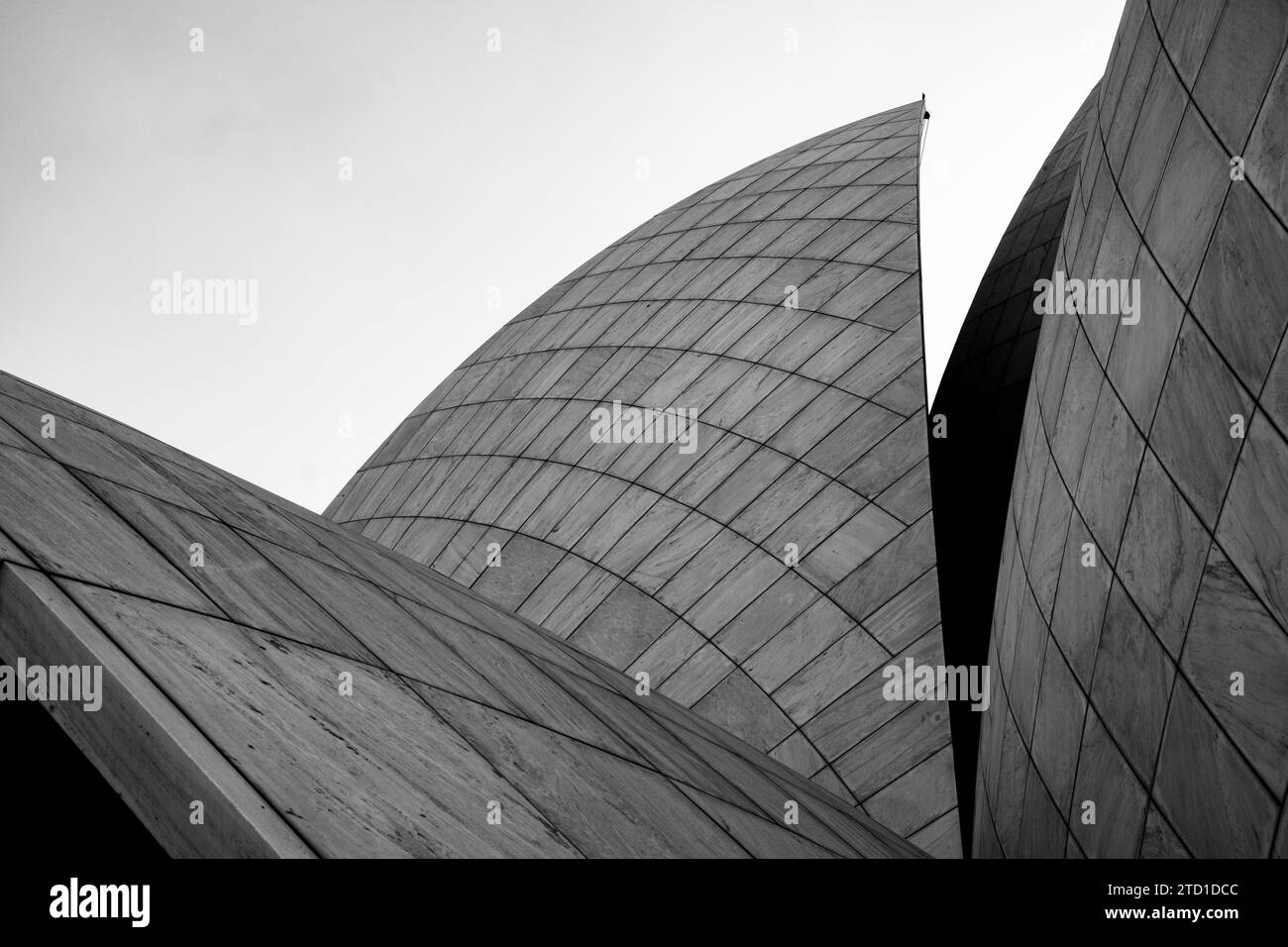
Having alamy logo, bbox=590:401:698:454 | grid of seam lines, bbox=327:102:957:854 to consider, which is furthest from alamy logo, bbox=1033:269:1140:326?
alamy logo, bbox=590:401:698:454

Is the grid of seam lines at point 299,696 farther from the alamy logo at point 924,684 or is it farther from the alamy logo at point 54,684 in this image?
the alamy logo at point 924,684

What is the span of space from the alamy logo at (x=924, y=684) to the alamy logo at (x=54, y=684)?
13.4 metres

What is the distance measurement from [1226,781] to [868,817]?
7.71 metres

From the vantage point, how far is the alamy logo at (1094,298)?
28.9 ft

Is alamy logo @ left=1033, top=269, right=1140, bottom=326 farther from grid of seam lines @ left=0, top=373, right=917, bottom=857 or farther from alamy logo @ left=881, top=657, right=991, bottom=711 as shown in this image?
alamy logo @ left=881, top=657, right=991, bottom=711

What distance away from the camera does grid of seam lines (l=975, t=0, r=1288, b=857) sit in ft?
22.6

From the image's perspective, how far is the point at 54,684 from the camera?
436cm

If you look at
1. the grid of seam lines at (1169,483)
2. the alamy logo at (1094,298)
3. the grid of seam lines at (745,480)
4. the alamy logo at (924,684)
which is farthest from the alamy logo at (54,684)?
the alamy logo at (924,684)

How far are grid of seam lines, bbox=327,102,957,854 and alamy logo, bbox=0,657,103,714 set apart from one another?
1236 cm
